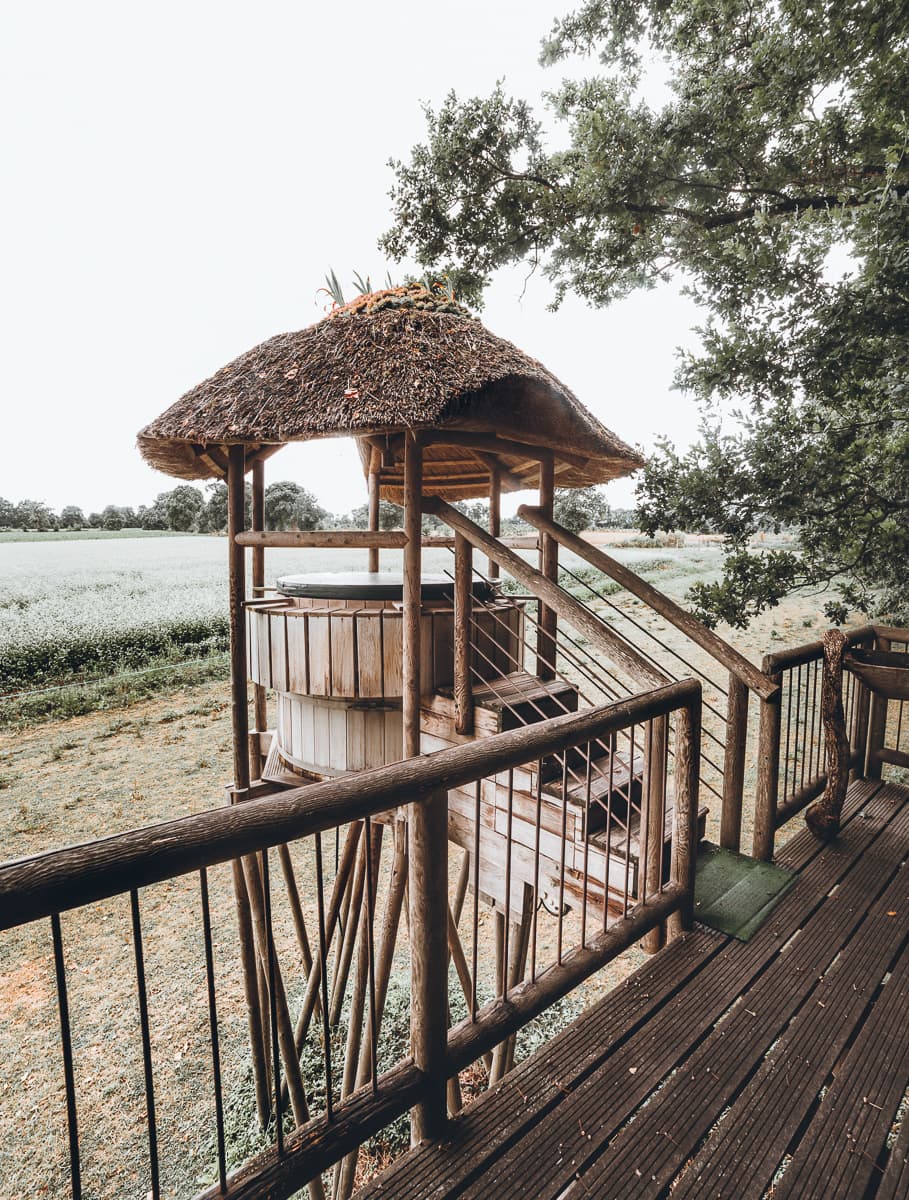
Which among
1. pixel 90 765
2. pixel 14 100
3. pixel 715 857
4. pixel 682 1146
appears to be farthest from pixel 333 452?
pixel 14 100

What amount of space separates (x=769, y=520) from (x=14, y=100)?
17205mm

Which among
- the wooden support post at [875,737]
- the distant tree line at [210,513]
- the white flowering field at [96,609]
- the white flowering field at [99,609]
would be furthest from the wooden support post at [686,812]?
the distant tree line at [210,513]

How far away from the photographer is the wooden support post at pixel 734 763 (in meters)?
2.90

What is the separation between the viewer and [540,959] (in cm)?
679

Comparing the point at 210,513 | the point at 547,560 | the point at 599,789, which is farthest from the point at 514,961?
the point at 210,513

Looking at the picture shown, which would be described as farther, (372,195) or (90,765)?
(90,765)

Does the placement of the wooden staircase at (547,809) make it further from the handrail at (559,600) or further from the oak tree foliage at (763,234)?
the oak tree foliage at (763,234)

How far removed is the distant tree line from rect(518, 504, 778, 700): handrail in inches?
505

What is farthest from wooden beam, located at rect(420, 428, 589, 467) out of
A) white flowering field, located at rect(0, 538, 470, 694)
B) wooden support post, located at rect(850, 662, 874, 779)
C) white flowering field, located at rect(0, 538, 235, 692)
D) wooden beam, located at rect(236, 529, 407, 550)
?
white flowering field, located at rect(0, 538, 235, 692)

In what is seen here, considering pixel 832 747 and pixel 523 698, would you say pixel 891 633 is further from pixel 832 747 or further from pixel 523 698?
pixel 523 698

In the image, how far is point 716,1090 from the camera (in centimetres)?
163

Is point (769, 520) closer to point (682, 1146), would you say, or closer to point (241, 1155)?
point (682, 1146)

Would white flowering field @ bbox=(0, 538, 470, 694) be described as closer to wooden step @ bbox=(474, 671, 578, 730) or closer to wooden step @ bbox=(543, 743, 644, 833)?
wooden step @ bbox=(474, 671, 578, 730)

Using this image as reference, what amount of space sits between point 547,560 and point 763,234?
12.9ft
